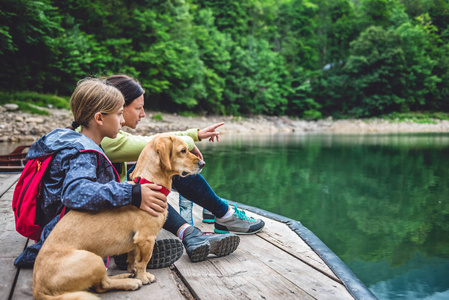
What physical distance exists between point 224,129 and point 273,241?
2605 cm

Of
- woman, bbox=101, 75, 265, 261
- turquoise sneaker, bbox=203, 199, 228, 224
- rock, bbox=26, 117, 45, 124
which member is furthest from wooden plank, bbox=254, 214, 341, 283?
rock, bbox=26, 117, 45, 124

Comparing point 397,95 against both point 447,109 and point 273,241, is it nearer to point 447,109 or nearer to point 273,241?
point 447,109

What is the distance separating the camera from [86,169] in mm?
1555

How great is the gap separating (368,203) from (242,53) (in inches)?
1221

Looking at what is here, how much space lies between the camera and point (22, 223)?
169 cm

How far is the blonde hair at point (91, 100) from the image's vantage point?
174cm

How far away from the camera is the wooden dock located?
1.67 metres

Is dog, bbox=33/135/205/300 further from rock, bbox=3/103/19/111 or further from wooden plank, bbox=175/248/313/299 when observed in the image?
rock, bbox=3/103/19/111

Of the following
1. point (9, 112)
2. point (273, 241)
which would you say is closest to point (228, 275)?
point (273, 241)

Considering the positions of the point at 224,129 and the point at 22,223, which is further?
the point at 224,129

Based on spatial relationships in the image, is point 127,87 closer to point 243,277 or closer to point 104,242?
point 104,242

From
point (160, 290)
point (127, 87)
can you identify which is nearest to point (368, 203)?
point (127, 87)

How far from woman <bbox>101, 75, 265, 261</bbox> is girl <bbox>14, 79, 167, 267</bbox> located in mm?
368

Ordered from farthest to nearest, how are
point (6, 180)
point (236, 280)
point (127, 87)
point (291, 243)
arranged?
point (6, 180)
point (291, 243)
point (127, 87)
point (236, 280)
